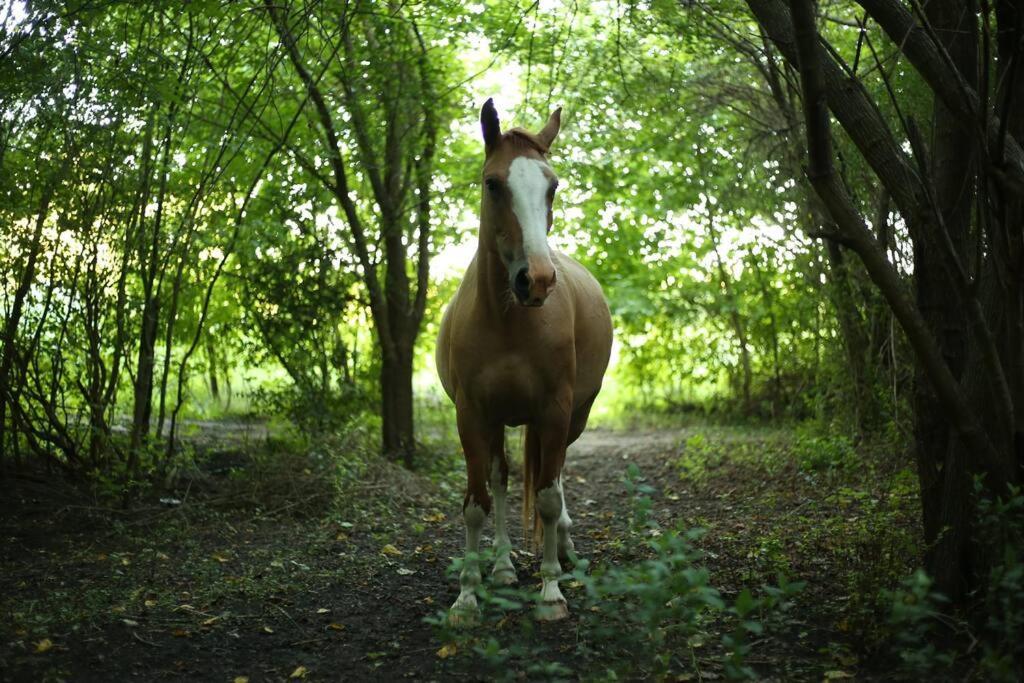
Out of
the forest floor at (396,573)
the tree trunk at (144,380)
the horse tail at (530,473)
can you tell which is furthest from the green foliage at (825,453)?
the tree trunk at (144,380)

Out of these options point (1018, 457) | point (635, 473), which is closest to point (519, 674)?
point (635, 473)

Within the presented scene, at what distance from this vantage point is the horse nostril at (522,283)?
403 centimetres

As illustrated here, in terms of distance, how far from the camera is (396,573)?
5.39 m

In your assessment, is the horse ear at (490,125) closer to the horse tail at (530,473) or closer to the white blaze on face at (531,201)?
the white blaze on face at (531,201)

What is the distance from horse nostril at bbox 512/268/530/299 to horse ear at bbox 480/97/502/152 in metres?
0.70

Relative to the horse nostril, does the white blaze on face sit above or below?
above

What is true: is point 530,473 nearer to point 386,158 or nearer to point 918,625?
point 918,625

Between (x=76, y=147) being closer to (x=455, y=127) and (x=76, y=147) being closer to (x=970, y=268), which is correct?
(x=455, y=127)

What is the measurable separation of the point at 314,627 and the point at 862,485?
392cm

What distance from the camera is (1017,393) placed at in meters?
3.43

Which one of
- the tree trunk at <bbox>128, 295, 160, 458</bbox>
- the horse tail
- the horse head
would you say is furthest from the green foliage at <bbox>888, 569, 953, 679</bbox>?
the tree trunk at <bbox>128, 295, 160, 458</bbox>

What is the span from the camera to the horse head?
3982 millimetres

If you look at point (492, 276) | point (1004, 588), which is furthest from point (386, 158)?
point (1004, 588)

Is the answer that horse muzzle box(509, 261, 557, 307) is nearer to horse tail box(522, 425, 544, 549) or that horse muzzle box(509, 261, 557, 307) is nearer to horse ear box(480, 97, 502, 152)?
horse ear box(480, 97, 502, 152)
